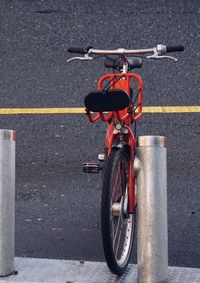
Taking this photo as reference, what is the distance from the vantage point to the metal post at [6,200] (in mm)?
4266

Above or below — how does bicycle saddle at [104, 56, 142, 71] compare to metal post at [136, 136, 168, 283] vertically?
above

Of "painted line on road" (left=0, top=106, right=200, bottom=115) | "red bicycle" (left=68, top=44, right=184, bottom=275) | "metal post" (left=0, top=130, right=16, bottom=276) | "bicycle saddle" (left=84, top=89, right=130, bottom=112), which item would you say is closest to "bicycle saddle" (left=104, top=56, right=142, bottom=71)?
"red bicycle" (left=68, top=44, right=184, bottom=275)

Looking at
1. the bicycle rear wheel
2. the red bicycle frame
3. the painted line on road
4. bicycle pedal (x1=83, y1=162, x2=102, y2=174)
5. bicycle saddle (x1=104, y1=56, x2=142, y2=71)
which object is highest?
bicycle saddle (x1=104, y1=56, x2=142, y2=71)

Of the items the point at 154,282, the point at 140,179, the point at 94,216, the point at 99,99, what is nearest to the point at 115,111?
the point at 99,99

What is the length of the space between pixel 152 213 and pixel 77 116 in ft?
11.0

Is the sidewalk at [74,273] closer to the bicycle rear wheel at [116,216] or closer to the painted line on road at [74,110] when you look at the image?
the bicycle rear wheel at [116,216]

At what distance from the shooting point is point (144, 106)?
7.33 m

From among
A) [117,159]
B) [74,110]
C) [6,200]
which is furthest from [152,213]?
[74,110]

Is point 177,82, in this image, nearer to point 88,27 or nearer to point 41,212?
point 88,27

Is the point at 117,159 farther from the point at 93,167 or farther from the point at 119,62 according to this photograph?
the point at 119,62

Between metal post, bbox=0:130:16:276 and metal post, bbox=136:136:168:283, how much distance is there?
87cm

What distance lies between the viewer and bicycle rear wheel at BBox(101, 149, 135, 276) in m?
4.00

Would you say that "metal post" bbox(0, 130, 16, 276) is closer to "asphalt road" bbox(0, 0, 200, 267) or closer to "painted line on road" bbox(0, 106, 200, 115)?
"asphalt road" bbox(0, 0, 200, 267)

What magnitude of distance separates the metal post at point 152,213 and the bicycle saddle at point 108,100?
10.4 inches
